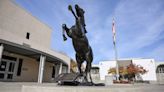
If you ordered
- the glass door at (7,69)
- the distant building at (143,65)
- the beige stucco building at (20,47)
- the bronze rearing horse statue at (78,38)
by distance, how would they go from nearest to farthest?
1. the bronze rearing horse statue at (78,38)
2. the beige stucco building at (20,47)
3. the glass door at (7,69)
4. the distant building at (143,65)

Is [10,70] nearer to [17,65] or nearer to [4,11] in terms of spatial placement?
[17,65]

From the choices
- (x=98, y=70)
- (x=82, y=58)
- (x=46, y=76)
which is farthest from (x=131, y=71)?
(x=82, y=58)

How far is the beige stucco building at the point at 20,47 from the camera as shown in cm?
1648

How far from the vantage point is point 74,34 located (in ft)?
19.3

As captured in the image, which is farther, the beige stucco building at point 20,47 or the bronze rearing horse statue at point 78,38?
the beige stucco building at point 20,47

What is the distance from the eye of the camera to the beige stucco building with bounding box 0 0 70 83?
54.1 ft

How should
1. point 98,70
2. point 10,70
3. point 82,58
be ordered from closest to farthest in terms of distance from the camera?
point 82,58, point 10,70, point 98,70

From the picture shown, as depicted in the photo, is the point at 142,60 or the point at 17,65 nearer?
the point at 17,65

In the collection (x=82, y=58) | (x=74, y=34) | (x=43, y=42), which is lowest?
(x=82, y=58)

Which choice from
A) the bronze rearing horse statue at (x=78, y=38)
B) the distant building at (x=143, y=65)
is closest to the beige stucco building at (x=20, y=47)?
the bronze rearing horse statue at (x=78, y=38)

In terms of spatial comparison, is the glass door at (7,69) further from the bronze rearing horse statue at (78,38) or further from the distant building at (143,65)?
the distant building at (143,65)

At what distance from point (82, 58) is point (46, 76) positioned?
21.3 meters

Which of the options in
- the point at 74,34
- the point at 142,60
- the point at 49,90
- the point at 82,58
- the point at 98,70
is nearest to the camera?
the point at 49,90

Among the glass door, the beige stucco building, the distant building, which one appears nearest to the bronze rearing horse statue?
the beige stucco building
